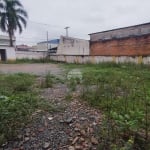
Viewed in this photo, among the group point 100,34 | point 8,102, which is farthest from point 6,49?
point 8,102

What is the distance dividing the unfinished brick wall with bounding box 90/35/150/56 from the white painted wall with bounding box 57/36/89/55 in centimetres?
301

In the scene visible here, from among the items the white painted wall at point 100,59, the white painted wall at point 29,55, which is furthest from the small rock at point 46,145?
the white painted wall at point 29,55

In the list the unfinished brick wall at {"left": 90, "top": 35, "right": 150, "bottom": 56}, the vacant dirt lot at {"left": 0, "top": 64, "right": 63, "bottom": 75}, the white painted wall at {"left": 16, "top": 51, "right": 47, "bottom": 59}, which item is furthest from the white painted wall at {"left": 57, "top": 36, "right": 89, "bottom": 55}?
the vacant dirt lot at {"left": 0, "top": 64, "right": 63, "bottom": 75}

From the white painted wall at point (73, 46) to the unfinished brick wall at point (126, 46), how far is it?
301 centimetres

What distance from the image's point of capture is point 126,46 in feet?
66.1

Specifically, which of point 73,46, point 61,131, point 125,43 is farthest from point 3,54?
point 61,131

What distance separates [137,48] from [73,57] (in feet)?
24.3

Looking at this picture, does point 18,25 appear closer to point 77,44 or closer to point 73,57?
point 77,44

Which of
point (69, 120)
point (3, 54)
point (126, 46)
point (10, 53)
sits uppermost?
point (126, 46)

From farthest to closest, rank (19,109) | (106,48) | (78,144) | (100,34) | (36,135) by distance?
(100,34) < (106,48) < (19,109) < (36,135) < (78,144)

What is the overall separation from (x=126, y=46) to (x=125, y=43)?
327 mm

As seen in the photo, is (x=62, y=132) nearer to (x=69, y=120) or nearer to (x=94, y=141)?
(x=69, y=120)

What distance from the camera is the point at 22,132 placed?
9.71 ft

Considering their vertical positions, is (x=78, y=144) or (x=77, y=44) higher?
(x=77, y=44)
